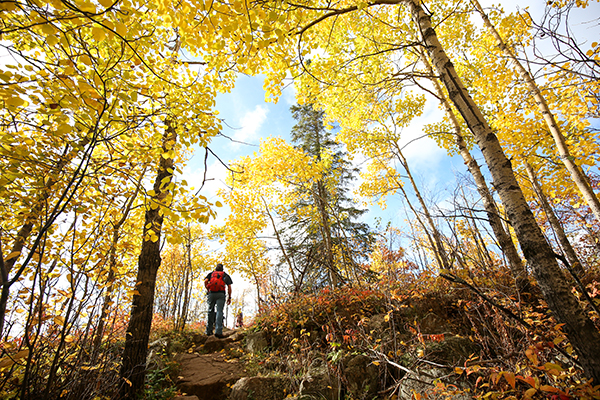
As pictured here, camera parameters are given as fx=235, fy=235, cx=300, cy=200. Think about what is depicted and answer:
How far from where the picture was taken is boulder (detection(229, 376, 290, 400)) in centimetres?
347

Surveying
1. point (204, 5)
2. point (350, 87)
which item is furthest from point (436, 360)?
point (204, 5)

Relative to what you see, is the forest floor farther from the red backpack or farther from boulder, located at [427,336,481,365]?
the red backpack

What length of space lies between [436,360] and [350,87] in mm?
4585

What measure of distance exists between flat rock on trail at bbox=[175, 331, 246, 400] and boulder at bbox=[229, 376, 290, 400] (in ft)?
1.72

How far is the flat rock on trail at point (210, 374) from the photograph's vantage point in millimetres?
3918

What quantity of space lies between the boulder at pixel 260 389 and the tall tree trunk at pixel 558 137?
5597 mm

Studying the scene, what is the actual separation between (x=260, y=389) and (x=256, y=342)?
2.01 m

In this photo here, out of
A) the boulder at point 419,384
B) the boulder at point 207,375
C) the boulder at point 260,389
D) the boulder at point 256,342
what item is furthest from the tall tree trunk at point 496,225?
the boulder at point 256,342

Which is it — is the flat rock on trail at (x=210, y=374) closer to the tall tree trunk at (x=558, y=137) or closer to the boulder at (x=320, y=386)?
the boulder at (x=320, y=386)

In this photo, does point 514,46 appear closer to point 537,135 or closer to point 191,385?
point 537,135

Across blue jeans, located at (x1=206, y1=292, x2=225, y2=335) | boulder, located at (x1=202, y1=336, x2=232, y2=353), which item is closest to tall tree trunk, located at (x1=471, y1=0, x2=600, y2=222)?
blue jeans, located at (x1=206, y1=292, x2=225, y2=335)

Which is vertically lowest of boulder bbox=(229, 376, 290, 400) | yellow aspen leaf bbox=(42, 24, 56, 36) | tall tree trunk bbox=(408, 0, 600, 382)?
boulder bbox=(229, 376, 290, 400)

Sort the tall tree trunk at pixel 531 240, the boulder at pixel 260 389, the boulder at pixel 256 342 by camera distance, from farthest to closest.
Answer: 1. the boulder at pixel 256 342
2. the boulder at pixel 260 389
3. the tall tree trunk at pixel 531 240

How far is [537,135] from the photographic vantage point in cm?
580
